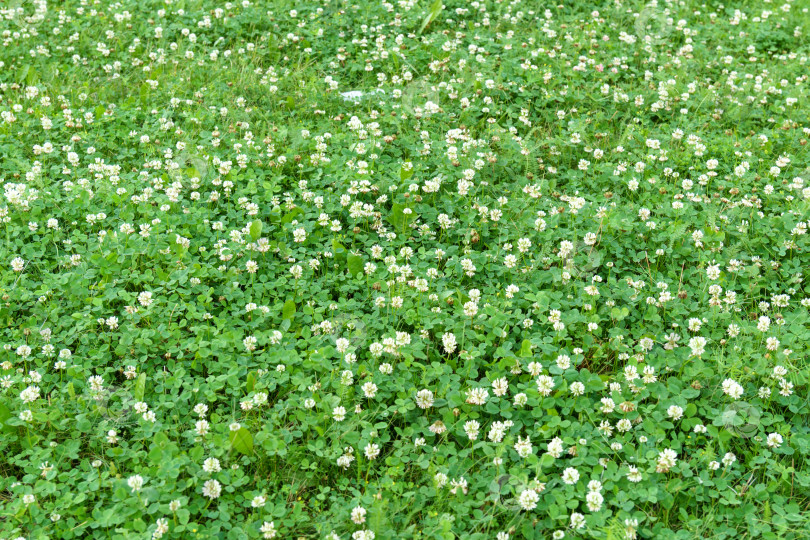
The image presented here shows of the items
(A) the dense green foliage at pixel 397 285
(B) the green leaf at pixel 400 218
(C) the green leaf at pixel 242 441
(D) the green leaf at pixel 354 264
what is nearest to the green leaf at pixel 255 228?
(A) the dense green foliage at pixel 397 285

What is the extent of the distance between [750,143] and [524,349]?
2970 millimetres

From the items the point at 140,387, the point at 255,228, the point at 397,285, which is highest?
the point at 255,228

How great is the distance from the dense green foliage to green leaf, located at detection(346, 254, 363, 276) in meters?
0.03

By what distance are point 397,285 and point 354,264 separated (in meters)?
0.31

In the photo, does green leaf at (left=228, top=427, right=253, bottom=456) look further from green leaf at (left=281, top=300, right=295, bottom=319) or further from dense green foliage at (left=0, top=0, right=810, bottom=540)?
green leaf at (left=281, top=300, right=295, bottom=319)

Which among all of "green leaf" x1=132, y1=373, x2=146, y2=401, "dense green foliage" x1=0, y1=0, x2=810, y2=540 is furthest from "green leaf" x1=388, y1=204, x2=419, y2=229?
"green leaf" x1=132, y1=373, x2=146, y2=401

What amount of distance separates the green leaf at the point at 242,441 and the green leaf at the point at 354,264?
129cm

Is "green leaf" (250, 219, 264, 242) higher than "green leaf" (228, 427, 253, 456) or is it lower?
higher

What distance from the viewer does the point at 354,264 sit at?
4.34 m

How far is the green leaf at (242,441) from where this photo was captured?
3305mm

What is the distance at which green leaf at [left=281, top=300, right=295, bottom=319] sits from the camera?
13.2 feet

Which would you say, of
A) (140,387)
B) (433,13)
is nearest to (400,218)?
(140,387)

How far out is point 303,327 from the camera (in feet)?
12.9

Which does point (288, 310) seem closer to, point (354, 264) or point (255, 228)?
point (354, 264)
